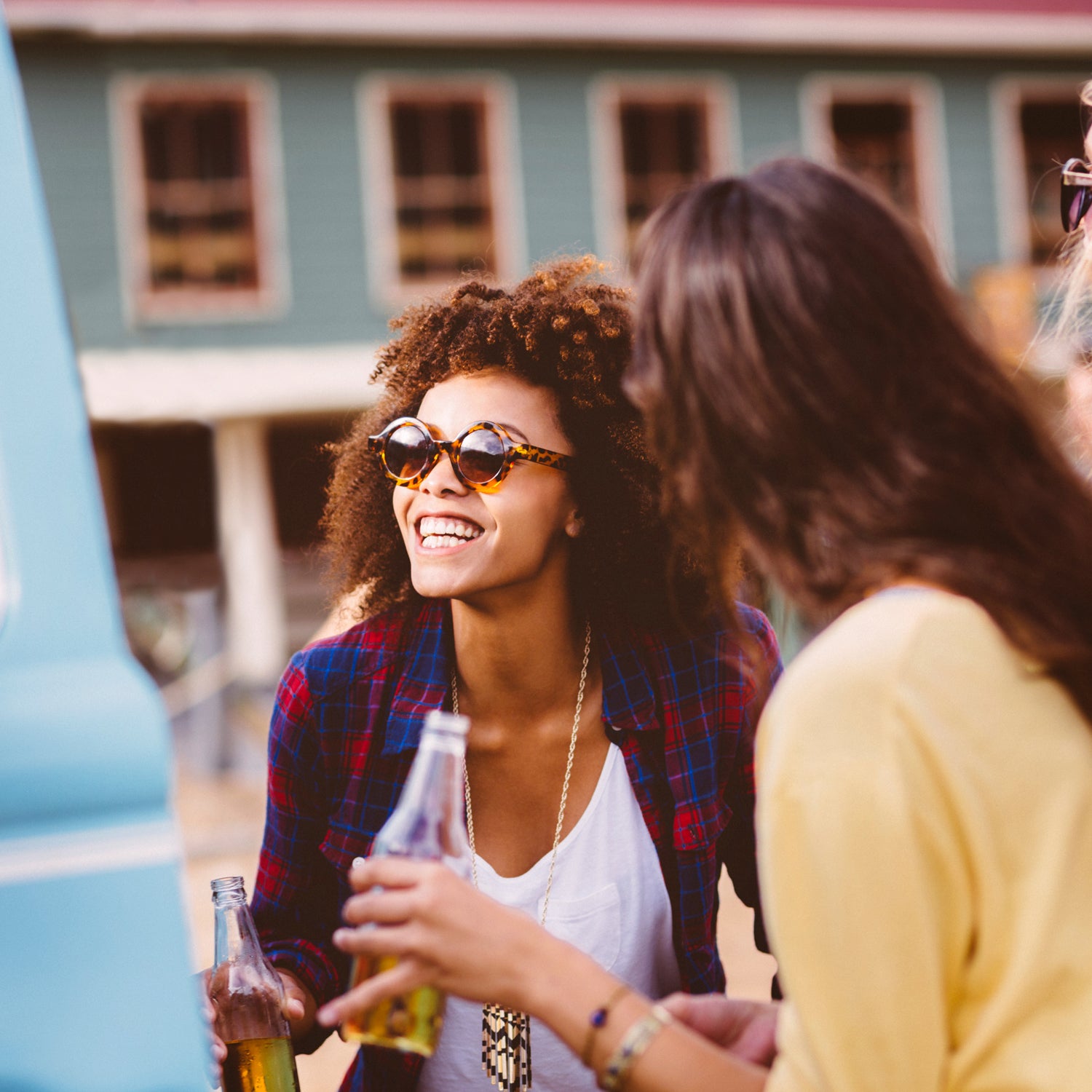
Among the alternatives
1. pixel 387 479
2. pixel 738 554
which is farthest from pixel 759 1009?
pixel 387 479

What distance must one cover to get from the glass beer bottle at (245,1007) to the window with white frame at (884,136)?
12663mm

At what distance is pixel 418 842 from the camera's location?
1.34 m

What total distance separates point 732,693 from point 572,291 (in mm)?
754

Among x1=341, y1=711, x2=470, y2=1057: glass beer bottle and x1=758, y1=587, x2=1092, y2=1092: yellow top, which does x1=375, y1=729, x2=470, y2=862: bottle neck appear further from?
x1=758, y1=587, x2=1092, y2=1092: yellow top

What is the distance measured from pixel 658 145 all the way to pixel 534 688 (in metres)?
11.6

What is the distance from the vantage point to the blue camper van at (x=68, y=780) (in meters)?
1.11

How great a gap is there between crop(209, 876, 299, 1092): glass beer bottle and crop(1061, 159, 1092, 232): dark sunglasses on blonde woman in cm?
190

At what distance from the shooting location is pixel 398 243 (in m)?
12.5

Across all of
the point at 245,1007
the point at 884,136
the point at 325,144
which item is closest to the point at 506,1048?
the point at 245,1007

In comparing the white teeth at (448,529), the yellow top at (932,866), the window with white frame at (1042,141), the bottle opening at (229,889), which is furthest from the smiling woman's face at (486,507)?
the window with white frame at (1042,141)

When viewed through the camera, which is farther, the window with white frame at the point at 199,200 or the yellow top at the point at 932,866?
the window with white frame at the point at 199,200

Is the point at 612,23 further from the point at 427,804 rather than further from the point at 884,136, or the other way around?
the point at 427,804

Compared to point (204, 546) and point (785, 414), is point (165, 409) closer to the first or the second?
point (204, 546)

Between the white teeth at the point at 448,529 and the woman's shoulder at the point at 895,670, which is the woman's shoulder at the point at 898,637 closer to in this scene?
the woman's shoulder at the point at 895,670
